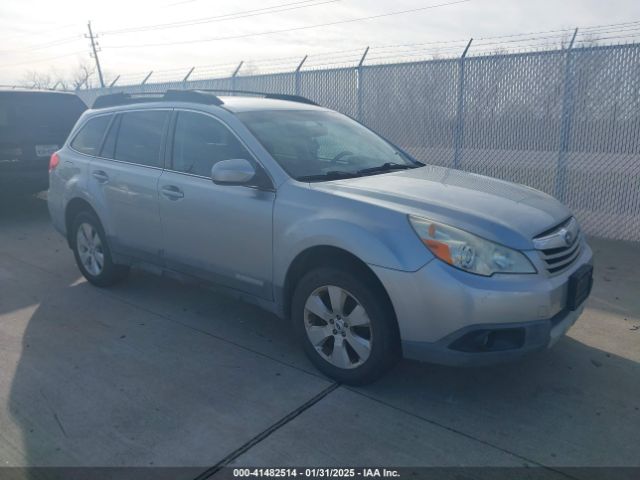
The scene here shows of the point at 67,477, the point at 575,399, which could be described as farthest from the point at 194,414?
the point at 575,399

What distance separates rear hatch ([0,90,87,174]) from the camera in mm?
8188

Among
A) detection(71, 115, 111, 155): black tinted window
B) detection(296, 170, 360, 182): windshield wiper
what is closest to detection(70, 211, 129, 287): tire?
detection(71, 115, 111, 155): black tinted window

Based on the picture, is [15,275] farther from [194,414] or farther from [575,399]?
[575,399]

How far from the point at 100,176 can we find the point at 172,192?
1.16 meters

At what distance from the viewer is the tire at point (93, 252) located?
5281 mm

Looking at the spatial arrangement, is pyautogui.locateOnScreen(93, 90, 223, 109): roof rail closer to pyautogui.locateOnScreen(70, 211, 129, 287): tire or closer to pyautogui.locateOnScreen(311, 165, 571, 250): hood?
pyautogui.locateOnScreen(70, 211, 129, 287): tire

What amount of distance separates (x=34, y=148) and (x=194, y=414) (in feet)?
22.0

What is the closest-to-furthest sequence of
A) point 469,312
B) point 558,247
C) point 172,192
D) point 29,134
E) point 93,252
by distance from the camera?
point 469,312
point 558,247
point 172,192
point 93,252
point 29,134

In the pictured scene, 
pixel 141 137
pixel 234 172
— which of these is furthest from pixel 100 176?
pixel 234 172

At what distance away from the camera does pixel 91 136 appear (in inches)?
215

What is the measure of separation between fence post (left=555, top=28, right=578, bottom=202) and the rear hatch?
292 inches

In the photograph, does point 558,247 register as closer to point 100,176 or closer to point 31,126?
point 100,176

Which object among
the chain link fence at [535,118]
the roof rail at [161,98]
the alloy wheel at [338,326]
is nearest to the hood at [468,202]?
the alloy wheel at [338,326]

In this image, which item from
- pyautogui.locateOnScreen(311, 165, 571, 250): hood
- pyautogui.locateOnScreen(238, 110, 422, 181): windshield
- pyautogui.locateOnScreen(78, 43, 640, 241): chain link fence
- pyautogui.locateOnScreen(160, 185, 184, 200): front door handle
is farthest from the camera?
pyautogui.locateOnScreen(78, 43, 640, 241): chain link fence
